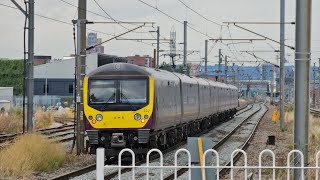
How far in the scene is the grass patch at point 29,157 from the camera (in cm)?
1558

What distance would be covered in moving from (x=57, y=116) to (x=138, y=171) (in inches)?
1437

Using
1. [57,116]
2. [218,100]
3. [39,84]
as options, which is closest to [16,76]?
[39,84]

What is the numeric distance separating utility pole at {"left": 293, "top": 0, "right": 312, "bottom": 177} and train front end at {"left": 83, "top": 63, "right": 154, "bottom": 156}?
9.60 meters

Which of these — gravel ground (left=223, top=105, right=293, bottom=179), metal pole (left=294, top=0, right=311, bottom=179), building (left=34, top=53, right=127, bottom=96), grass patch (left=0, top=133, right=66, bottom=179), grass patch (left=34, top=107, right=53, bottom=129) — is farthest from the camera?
building (left=34, top=53, right=127, bottom=96)

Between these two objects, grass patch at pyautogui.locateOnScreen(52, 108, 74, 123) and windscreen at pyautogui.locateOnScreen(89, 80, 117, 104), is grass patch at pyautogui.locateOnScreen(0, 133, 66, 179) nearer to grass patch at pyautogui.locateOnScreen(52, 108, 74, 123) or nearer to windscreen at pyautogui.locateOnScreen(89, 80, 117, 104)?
windscreen at pyautogui.locateOnScreen(89, 80, 117, 104)

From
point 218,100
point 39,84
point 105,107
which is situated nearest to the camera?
point 105,107

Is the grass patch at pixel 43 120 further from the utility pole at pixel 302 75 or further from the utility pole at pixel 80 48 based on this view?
the utility pole at pixel 302 75

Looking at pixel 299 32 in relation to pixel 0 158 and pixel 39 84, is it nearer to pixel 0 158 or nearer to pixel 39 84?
pixel 0 158

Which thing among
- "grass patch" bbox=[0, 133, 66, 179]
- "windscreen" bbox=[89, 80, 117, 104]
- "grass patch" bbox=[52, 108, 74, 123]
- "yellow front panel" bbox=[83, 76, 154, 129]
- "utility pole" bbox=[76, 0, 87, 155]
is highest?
"utility pole" bbox=[76, 0, 87, 155]

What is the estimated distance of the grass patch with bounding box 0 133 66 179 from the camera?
15578mm

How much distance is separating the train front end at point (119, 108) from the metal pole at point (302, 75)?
31.5 ft

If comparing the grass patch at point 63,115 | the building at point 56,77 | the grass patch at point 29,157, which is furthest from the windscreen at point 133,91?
the building at point 56,77

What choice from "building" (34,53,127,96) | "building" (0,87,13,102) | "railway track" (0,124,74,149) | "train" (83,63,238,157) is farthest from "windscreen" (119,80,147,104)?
"building" (34,53,127,96)

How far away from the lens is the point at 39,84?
8725 centimetres
